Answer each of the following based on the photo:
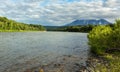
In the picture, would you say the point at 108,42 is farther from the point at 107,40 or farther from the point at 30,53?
the point at 30,53

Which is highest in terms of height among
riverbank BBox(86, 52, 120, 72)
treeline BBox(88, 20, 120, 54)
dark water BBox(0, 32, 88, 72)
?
treeline BBox(88, 20, 120, 54)

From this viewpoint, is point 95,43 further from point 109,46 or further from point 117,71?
point 117,71

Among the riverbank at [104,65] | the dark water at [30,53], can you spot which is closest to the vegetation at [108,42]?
the riverbank at [104,65]

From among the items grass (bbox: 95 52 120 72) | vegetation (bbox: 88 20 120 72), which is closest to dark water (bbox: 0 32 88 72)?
vegetation (bbox: 88 20 120 72)

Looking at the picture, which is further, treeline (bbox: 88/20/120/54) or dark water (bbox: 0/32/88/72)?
treeline (bbox: 88/20/120/54)

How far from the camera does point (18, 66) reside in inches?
1155

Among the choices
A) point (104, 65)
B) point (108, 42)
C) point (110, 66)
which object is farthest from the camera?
point (108, 42)

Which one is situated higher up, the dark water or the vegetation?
the vegetation

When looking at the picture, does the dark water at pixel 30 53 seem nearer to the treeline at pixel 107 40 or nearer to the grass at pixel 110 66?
the treeline at pixel 107 40

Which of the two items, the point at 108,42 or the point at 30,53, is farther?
the point at 30,53

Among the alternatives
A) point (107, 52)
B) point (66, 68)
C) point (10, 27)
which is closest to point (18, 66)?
point (66, 68)

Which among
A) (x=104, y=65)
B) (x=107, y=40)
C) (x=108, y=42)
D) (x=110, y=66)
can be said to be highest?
(x=107, y=40)

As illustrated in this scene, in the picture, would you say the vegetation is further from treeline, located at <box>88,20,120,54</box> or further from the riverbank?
the riverbank

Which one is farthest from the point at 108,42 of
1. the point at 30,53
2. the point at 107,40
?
the point at 30,53
